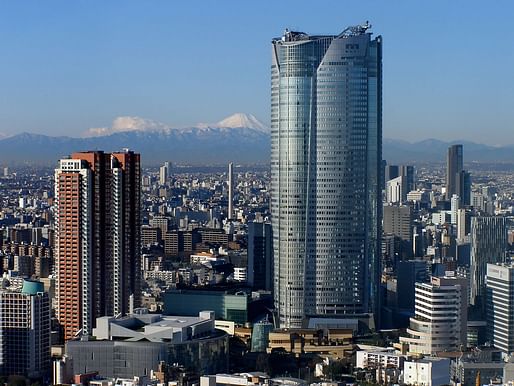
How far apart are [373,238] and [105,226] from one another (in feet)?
16.8

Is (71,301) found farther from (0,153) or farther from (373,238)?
(0,153)

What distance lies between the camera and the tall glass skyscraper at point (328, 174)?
24938mm

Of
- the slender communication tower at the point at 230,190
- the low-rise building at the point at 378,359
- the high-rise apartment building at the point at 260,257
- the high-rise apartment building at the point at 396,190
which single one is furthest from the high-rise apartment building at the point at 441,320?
the slender communication tower at the point at 230,190

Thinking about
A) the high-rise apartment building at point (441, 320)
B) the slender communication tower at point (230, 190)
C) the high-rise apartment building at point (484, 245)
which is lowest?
the high-rise apartment building at point (441, 320)

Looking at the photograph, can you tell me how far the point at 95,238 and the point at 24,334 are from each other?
3.27 m

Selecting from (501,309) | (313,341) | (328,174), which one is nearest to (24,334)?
(313,341)

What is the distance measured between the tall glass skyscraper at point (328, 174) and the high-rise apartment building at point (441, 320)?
9.23 ft

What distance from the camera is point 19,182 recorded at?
141ft

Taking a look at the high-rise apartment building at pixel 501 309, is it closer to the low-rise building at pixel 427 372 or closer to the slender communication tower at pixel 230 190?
the low-rise building at pixel 427 372

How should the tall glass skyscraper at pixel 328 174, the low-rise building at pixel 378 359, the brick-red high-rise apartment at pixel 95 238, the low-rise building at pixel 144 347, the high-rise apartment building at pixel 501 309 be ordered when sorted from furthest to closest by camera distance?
the tall glass skyscraper at pixel 328 174, the brick-red high-rise apartment at pixel 95 238, the high-rise apartment building at pixel 501 309, the low-rise building at pixel 378 359, the low-rise building at pixel 144 347

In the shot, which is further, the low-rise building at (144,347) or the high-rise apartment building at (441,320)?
the high-rise apartment building at (441,320)

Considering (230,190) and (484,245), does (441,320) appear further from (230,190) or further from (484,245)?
(230,190)

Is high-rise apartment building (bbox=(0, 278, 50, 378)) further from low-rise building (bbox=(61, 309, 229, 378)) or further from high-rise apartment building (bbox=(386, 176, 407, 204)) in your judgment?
high-rise apartment building (bbox=(386, 176, 407, 204))

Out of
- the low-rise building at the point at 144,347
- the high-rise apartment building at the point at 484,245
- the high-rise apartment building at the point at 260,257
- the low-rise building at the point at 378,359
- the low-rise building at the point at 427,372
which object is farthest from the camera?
the high-rise apartment building at the point at 260,257
